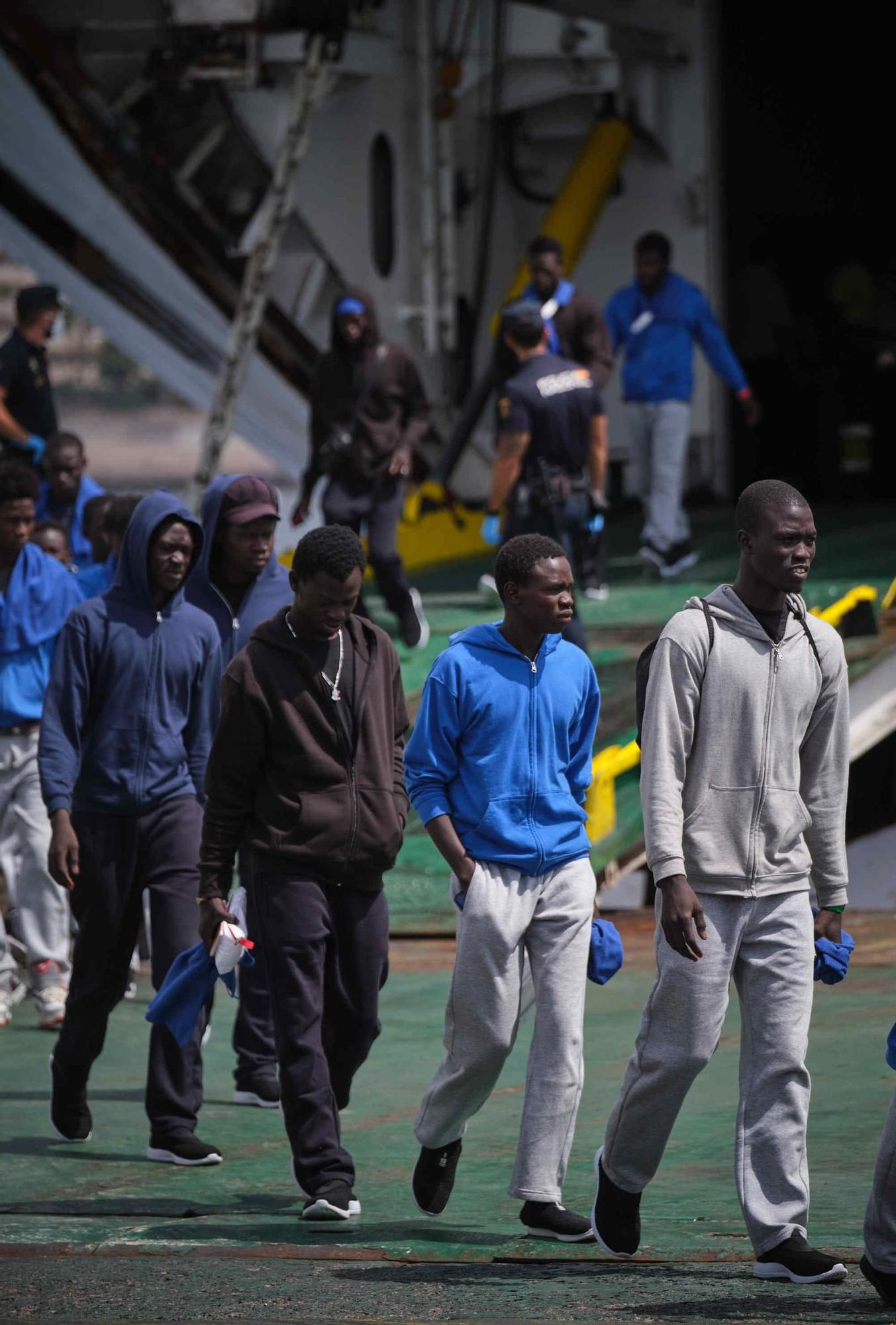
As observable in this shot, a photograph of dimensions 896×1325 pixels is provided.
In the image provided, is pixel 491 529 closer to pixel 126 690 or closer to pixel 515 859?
pixel 126 690

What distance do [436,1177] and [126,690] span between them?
1.80 meters

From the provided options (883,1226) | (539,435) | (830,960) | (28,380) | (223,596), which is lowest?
(883,1226)

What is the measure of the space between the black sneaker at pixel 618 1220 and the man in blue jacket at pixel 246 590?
1.92 m

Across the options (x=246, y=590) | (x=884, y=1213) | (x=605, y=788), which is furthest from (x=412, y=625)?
(x=884, y=1213)

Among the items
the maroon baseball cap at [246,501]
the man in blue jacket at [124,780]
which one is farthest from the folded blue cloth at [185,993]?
the maroon baseball cap at [246,501]

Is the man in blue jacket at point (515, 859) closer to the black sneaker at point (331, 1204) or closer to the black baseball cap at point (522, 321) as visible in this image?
Result: the black sneaker at point (331, 1204)

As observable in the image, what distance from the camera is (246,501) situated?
6.57 metres

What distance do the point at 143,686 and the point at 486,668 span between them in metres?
1.43

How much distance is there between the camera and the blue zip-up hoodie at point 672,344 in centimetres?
1253

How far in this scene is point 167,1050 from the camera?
242 inches

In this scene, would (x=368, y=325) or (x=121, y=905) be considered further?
(x=368, y=325)

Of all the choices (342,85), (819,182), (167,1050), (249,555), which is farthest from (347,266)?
(167,1050)

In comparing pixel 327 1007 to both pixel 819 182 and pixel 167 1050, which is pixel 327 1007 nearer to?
pixel 167 1050

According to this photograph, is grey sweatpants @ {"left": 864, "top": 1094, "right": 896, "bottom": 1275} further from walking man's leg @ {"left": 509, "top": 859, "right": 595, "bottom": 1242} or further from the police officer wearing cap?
the police officer wearing cap
